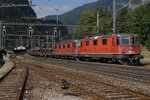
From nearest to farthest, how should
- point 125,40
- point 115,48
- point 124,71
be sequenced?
point 124,71 → point 125,40 → point 115,48

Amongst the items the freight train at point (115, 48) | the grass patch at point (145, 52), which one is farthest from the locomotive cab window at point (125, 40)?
the grass patch at point (145, 52)

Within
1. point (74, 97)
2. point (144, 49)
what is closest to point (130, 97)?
point (74, 97)

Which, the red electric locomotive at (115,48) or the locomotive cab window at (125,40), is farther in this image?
the locomotive cab window at (125,40)

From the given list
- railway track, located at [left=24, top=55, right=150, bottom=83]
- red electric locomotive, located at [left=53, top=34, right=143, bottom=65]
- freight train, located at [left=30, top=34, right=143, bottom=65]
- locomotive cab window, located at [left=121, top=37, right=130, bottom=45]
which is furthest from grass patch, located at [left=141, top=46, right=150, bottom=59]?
railway track, located at [left=24, top=55, right=150, bottom=83]

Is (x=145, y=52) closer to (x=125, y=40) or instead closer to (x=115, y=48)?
(x=125, y=40)

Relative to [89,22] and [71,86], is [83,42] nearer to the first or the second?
[71,86]

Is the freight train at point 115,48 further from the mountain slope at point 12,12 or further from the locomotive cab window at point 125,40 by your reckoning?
the mountain slope at point 12,12

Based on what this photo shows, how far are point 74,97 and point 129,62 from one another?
595 inches

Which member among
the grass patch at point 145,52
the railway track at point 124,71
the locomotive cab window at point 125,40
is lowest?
the railway track at point 124,71

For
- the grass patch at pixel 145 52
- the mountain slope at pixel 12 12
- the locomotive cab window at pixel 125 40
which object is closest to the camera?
the locomotive cab window at pixel 125 40

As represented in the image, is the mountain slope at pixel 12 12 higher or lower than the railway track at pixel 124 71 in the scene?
higher

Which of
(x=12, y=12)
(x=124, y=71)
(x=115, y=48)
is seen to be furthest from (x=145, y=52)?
(x=12, y=12)

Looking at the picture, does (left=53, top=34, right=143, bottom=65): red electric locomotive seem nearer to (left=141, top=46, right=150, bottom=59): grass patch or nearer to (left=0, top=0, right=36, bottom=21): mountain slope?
(left=141, top=46, right=150, bottom=59): grass patch

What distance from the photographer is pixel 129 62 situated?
22.1 metres
